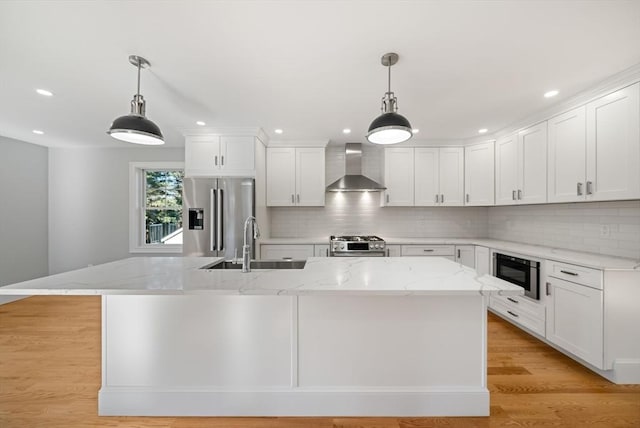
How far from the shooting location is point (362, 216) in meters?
4.55

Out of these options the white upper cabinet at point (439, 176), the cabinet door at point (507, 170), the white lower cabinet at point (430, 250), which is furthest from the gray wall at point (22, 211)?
the cabinet door at point (507, 170)

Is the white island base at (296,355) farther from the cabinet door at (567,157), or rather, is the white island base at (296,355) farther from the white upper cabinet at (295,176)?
the white upper cabinet at (295,176)

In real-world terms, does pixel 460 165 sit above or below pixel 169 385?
above

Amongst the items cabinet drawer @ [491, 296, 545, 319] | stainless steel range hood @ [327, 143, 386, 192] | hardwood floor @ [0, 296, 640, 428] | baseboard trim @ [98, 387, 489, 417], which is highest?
stainless steel range hood @ [327, 143, 386, 192]

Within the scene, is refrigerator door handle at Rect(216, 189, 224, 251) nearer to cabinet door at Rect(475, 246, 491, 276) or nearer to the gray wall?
the gray wall

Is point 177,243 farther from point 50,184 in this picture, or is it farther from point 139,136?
point 139,136

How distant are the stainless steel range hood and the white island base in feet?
8.07

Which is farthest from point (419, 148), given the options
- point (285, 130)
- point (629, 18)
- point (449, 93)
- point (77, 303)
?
point (77, 303)

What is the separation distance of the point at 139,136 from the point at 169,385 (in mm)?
1777

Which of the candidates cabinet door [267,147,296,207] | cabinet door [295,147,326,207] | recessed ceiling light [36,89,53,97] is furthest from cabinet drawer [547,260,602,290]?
recessed ceiling light [36,89,53,97]

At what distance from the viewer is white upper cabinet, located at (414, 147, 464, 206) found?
416 centimetres

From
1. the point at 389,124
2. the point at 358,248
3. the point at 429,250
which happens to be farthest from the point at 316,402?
the point at 429,250

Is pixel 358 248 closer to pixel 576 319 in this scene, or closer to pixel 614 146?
pixel 576 319

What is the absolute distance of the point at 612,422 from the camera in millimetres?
1747
